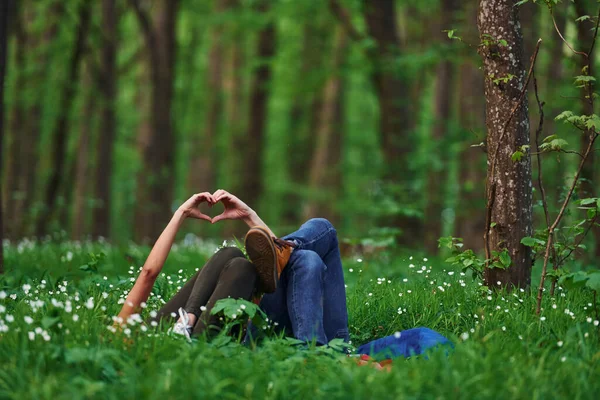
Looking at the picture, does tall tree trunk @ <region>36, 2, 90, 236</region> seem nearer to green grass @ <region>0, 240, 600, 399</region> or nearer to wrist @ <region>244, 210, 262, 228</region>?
green grass @ <region>0, 240, 600, 399</region>

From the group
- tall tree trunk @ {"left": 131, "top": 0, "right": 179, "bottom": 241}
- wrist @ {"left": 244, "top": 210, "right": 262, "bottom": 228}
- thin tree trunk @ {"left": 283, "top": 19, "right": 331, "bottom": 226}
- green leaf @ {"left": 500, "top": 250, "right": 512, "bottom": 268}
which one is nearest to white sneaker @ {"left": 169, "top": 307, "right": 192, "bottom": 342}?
wrist @ {"left": 244, "top": 210, "right": 262, "bottom": 228}

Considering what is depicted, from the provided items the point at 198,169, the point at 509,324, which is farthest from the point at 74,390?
the point at 198,169

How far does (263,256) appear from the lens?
4.66 meters

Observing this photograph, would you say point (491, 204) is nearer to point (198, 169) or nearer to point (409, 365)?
point (409, 365)

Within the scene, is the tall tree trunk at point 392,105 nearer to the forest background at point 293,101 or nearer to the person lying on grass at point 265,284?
the forest background at point 293,101

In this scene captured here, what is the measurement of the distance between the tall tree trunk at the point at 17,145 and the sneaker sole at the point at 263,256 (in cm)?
1109

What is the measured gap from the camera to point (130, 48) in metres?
25.7

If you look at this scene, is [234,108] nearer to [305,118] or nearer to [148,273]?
[305,118]

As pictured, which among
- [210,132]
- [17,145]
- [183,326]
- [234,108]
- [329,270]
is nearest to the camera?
[183,326]

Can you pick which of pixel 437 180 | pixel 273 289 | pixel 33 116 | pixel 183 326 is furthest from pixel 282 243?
pixel 33 116

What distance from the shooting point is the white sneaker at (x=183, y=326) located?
4481 mm

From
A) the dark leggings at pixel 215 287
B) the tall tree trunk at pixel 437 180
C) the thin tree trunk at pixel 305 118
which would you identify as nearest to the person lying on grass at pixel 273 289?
the dark leggings at pixel 215 287

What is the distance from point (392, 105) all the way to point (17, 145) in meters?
8.40

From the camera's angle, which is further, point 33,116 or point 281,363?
point 33,116
